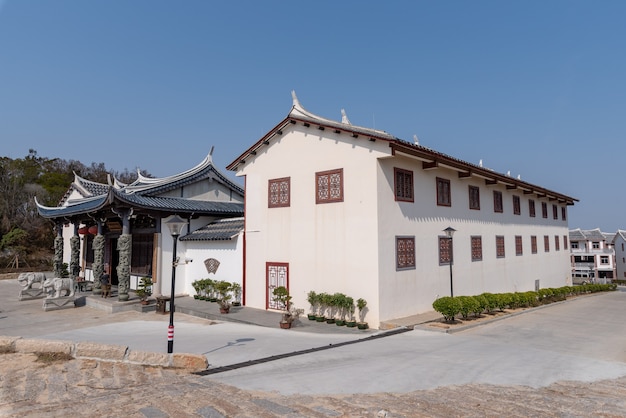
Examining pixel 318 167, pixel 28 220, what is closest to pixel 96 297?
pixel 318 167

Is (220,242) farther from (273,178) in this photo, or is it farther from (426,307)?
(426,307)

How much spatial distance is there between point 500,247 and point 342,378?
Answer: 567 inches

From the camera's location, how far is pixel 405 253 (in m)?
12.6

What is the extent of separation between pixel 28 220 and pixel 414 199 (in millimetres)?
41524

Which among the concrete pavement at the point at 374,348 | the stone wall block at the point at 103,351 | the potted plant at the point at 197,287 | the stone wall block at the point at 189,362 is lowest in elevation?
the concrete pavement at the point at 374,348

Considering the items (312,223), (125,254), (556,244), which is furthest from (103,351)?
(556,244)

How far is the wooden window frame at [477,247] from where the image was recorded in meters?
16.2

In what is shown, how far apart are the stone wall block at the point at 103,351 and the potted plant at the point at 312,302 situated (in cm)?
634

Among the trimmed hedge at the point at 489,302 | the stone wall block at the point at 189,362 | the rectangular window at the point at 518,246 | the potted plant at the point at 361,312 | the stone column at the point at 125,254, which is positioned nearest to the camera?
the stone wall block at the point at 189,362

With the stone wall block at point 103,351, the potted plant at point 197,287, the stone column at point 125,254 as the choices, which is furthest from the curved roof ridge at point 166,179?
the stone wall block at point 103,351

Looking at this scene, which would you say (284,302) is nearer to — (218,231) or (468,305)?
(218,231)

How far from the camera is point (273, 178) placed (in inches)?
583

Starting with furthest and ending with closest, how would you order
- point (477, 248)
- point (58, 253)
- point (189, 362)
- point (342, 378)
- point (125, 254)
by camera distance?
point (58, 253)
point (477, 248)
point (125, 254)
point (189, 362)
point (342, 378)

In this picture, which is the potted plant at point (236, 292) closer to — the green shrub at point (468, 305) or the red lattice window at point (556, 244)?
the green shrub at point (468, 305)
